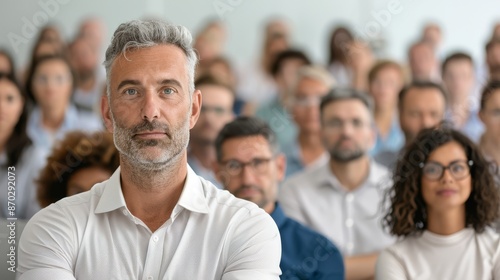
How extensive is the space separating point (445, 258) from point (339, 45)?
10.2 ft

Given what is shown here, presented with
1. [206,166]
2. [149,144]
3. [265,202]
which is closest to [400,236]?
[265,202]

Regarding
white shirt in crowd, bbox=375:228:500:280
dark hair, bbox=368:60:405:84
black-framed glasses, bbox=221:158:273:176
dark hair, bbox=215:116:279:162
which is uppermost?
dark hair, bbox=368:60:405:84

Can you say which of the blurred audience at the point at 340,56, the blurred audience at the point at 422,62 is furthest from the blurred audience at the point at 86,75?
the blurred audience at the point at 422,62

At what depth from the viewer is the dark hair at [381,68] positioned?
4469 mm

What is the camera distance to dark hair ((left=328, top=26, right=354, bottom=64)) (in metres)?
5.12

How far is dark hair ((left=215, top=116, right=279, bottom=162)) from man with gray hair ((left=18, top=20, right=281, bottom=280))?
1.00 m

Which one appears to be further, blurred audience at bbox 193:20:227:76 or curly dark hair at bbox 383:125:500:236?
blurred audience at bbox 193:20:227:76

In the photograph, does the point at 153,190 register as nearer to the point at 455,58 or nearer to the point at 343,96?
the point at 343,96

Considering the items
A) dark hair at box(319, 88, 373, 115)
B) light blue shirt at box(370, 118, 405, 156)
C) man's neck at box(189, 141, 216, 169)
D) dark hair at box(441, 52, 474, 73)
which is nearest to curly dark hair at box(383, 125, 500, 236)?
dark hair at box(319, 88, 373, 115)

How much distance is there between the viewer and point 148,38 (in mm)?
1567

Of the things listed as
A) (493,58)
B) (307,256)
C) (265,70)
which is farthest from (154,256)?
(265,70)

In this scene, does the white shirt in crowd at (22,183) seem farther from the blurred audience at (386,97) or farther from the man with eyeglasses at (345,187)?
the blurred audience at (386,97)

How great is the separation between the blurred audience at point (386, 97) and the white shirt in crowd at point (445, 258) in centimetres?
202

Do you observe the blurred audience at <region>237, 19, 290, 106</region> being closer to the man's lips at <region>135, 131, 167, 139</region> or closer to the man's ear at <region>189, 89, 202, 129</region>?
the man's ear at <region>189, 89, 202, 129</region>
